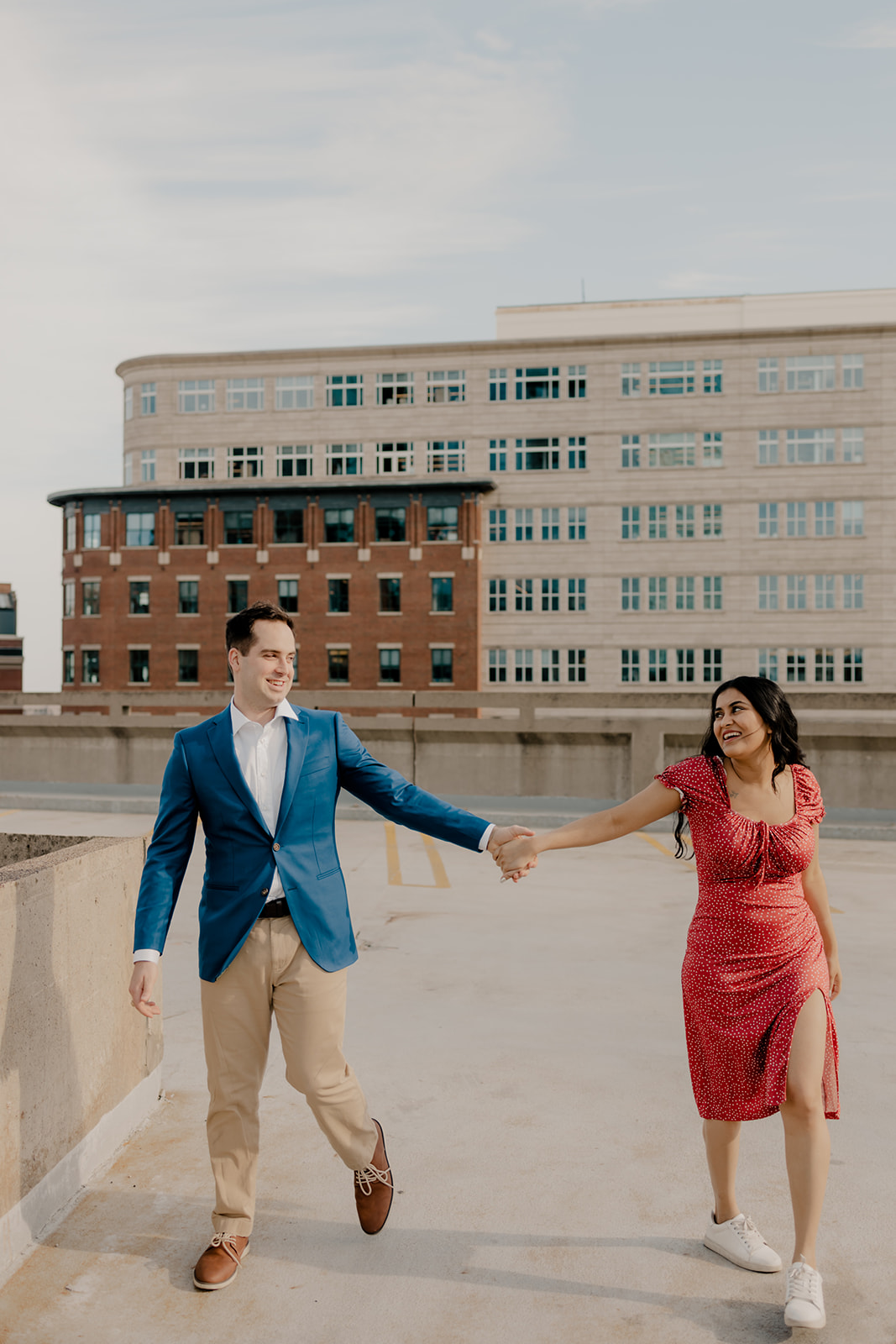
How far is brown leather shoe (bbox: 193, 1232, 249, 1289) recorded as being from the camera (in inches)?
134

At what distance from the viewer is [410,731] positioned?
54.1 feet

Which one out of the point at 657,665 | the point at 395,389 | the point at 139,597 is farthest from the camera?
the point at 395,389

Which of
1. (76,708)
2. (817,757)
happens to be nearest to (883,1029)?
(817,757)

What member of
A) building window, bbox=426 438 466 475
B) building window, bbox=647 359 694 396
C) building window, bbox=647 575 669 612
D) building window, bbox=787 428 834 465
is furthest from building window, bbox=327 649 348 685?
building window, bbox=787 428 834 465

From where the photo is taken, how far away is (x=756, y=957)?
3.45 m

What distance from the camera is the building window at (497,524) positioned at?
5656 centimetres

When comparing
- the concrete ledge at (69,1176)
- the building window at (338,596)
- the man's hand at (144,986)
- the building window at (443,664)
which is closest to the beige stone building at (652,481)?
the building window at (338,596)

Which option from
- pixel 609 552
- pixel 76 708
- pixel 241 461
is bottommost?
pixel 76 708

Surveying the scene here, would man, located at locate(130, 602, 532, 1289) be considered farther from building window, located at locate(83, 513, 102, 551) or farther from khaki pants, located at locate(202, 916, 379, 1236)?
building window, located at locate(83, 513, 102, 551)

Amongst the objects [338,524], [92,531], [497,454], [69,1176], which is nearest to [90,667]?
[92,531]

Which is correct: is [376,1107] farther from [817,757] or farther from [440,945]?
[817,757]

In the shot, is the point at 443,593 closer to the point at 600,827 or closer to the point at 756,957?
the point at 600,827

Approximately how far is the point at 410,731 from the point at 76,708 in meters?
45.4

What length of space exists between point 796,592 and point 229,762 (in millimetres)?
54834
